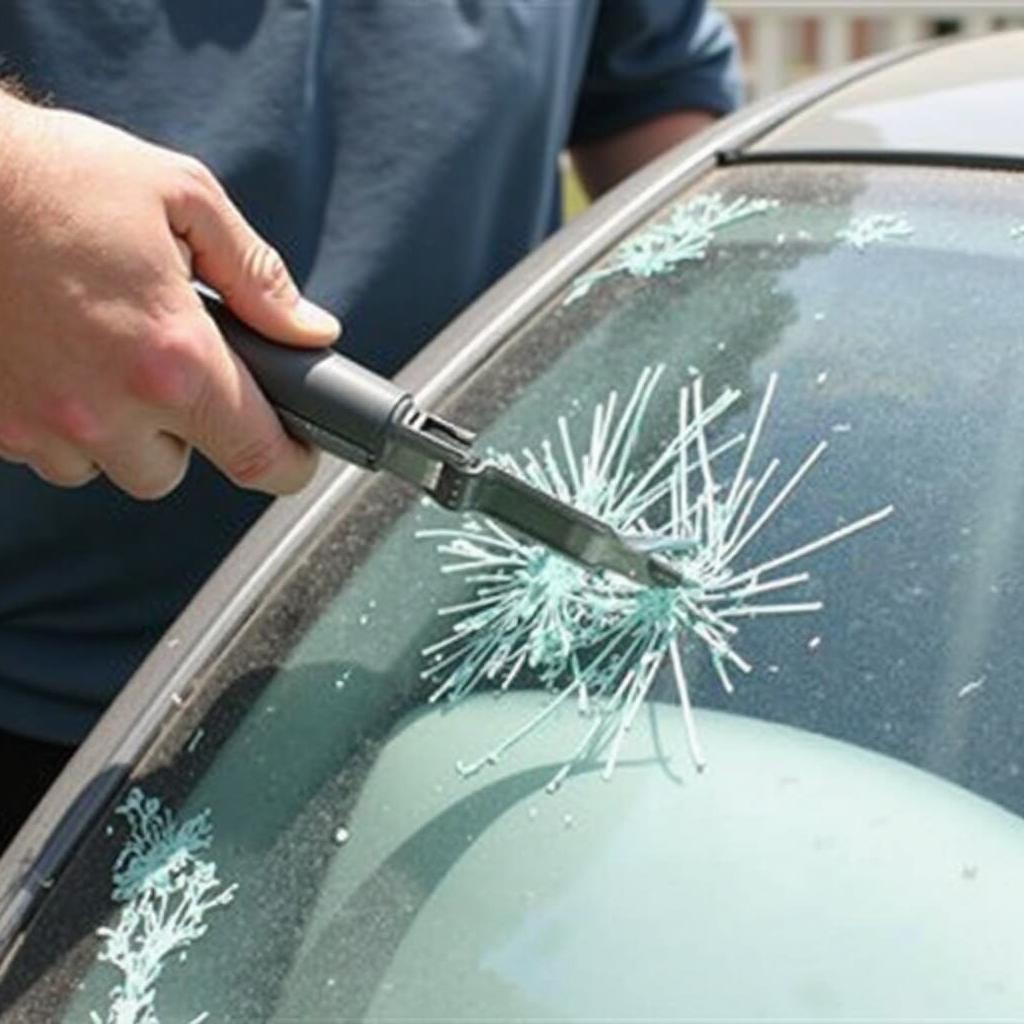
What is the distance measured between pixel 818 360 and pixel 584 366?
163 millimetres

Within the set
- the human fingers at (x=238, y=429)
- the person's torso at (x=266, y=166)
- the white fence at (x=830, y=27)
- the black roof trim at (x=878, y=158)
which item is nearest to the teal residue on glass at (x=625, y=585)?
the human fingers at (x=238, y=429)

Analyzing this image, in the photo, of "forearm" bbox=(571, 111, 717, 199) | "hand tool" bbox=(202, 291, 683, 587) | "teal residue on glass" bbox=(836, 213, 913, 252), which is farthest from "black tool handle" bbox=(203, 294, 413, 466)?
"forearm" bbox=(571, 111, 717, 199)

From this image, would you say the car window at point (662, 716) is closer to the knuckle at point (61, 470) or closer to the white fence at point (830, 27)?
the knuckle at point (61, 470)

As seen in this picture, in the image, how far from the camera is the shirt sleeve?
2.23 metres

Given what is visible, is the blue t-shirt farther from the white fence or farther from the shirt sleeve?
the white fence

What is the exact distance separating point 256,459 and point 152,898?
25 centimetres

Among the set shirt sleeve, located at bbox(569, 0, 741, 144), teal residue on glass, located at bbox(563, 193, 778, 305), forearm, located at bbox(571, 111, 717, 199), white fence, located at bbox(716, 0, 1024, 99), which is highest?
teal residue on glass, located at bbox(563, 193, 778, 305)

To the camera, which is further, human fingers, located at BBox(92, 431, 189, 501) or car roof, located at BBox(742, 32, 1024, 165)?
car roof, located at BBox(742, 32, 1024, 165)

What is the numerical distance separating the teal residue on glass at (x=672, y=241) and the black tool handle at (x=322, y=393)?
309mm

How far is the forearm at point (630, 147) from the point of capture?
235cm

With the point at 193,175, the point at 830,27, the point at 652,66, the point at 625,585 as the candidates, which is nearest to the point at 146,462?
the point at 193,175

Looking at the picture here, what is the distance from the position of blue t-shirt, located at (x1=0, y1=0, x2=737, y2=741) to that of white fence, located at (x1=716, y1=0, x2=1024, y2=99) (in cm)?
451

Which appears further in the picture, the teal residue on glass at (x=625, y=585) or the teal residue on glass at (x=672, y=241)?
the teal residue on glass at (x=672, y=241)

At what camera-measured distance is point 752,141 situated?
1.72m
